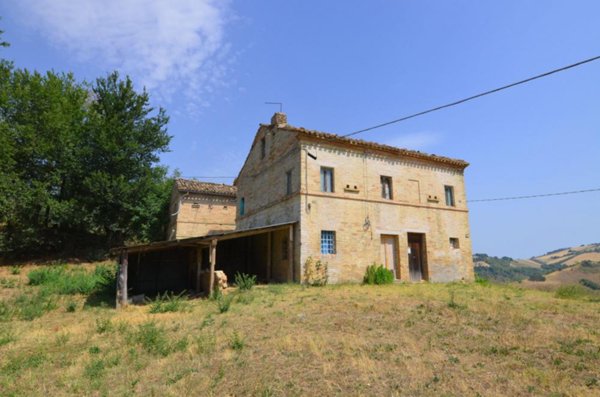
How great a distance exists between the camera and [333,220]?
56.2 feet

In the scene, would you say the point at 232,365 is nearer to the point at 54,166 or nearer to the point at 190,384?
the point at 190,384

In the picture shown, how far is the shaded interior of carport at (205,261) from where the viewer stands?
16.0m

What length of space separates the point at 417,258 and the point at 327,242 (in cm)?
603

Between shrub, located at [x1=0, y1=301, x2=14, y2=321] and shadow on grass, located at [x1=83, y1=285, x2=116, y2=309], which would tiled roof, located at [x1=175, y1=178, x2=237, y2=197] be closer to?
shadow on grass, located at [x1=83, y1=285, x2=116, y2=309]

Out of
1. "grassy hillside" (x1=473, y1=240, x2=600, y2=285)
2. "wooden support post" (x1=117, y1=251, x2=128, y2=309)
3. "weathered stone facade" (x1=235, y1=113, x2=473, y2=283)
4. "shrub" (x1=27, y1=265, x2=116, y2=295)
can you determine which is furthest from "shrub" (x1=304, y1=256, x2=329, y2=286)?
"grassy hillside" (x1=473, y1=240, x2=600, y2=285)

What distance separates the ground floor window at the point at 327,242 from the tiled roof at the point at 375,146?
4642mm

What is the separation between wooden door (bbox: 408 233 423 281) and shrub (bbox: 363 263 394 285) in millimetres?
2360

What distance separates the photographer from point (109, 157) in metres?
27.8

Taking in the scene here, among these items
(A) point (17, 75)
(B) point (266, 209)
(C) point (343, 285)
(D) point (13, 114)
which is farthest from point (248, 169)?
(A) point (17, 75)

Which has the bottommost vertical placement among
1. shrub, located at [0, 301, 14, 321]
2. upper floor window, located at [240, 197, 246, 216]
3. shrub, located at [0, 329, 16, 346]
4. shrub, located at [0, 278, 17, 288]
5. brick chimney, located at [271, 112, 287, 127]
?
shrub, located at [0, 329, 16, 346]

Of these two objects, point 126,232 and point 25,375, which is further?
point 126,232

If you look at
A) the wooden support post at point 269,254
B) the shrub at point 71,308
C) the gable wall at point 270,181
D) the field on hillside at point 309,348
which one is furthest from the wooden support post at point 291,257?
the shrub at point 71,308

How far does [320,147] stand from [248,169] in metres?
8.10

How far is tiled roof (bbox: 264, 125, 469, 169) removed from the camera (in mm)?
A: 17312
